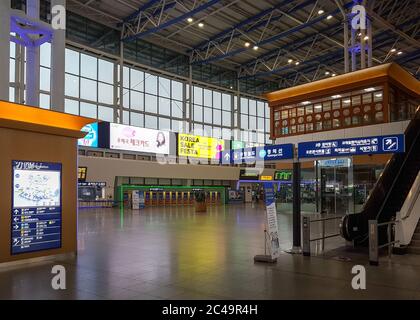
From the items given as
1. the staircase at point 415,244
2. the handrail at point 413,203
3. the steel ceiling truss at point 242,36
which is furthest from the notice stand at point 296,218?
the steel ceiling truss at point 242,36

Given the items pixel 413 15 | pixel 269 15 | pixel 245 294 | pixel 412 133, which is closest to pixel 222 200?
pixel 269 15

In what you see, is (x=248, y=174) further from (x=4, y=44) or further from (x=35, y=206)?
(x=4, y=44)

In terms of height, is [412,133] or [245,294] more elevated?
[412,133]

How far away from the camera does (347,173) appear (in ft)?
75.5

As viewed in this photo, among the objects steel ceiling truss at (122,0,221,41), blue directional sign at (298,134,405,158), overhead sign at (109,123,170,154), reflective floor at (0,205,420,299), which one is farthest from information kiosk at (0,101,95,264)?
steel ceiling truss at (122,0,221,41)

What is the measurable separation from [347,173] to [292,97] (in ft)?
17.6

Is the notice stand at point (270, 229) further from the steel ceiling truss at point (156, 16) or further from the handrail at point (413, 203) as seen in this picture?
the steel ceiling truss at point (156, 16)

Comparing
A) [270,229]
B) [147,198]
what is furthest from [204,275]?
[147,198]

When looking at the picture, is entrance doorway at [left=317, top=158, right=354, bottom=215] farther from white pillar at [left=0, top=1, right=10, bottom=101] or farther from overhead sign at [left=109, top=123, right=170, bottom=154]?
white pillar at [left=0, top=1, right=10, bottom=101]

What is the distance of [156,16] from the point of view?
1177 inches

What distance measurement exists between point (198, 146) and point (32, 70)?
25848 mm

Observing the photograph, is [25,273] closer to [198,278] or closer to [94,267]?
[94,267]

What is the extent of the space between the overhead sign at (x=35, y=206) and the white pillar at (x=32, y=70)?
6.99ft
